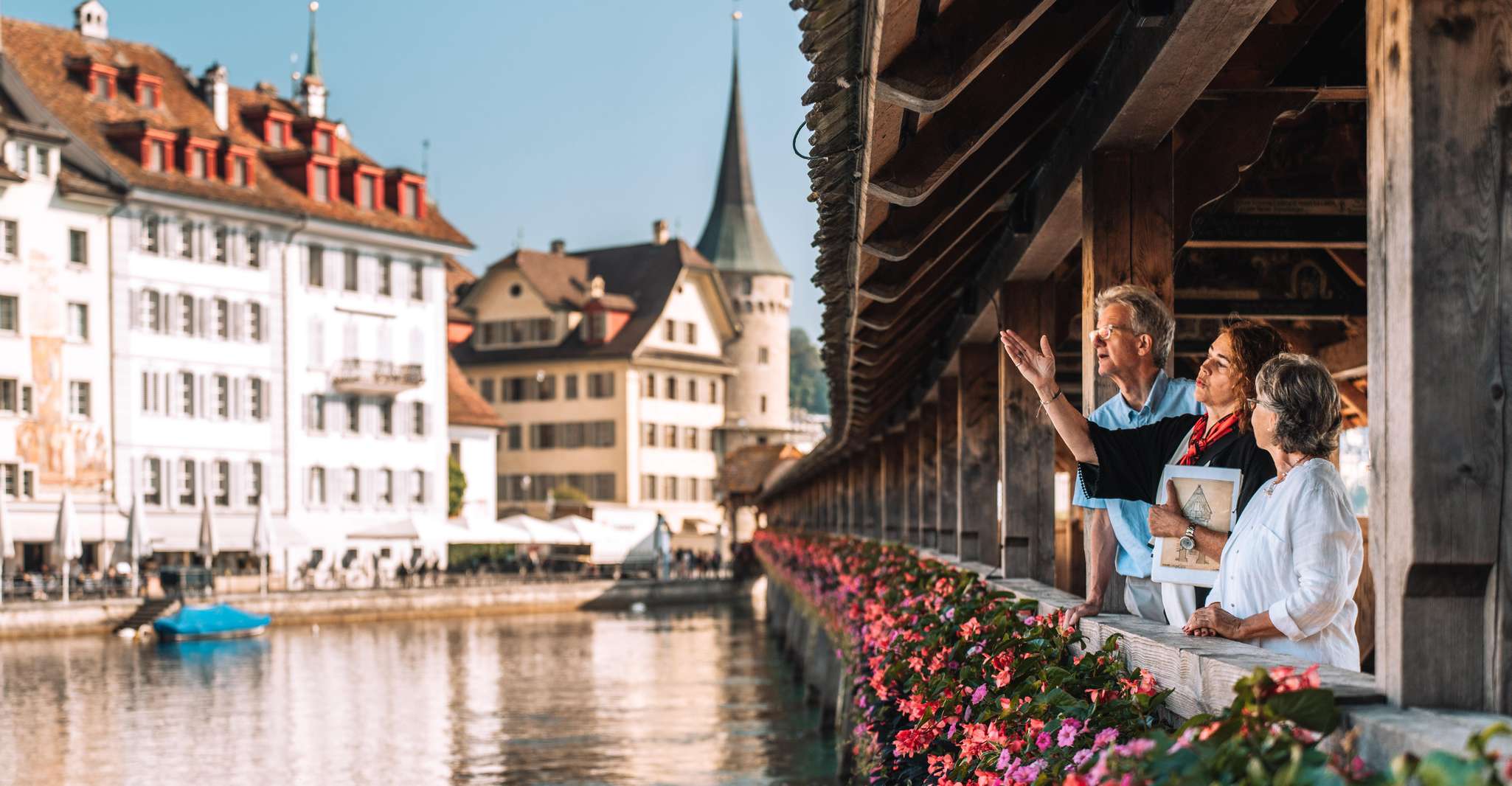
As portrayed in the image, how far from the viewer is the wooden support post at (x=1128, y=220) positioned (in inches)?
257

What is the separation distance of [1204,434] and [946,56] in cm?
119

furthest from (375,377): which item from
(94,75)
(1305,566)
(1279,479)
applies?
(1305,566)

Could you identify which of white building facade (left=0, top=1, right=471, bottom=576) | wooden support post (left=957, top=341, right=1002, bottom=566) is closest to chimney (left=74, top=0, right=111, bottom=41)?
white building facade (left=0, top=1, right=471, bottom=576)

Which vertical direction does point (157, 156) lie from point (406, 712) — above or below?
above

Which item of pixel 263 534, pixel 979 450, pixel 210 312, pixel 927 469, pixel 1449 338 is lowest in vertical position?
pixel 263 534

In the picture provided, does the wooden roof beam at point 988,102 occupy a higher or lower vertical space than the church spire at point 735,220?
lower

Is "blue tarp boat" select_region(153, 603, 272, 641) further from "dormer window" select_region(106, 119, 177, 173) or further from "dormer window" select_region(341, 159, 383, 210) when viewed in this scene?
"dormer window" select_region(341, 159, 383, 210)

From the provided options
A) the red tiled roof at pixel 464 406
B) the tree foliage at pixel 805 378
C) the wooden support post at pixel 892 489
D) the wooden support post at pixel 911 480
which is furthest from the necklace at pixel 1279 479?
the tree foliage at pixel 805 378

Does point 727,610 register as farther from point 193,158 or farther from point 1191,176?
point 1191,176

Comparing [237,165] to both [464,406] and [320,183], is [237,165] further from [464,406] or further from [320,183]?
[464,406]

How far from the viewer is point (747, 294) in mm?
95000

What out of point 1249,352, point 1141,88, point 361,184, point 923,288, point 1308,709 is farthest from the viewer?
point 361,184

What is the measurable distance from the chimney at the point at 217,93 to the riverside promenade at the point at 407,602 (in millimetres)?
15402

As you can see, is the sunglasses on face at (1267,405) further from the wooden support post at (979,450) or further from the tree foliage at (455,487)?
the tree foliage at (455,487)
